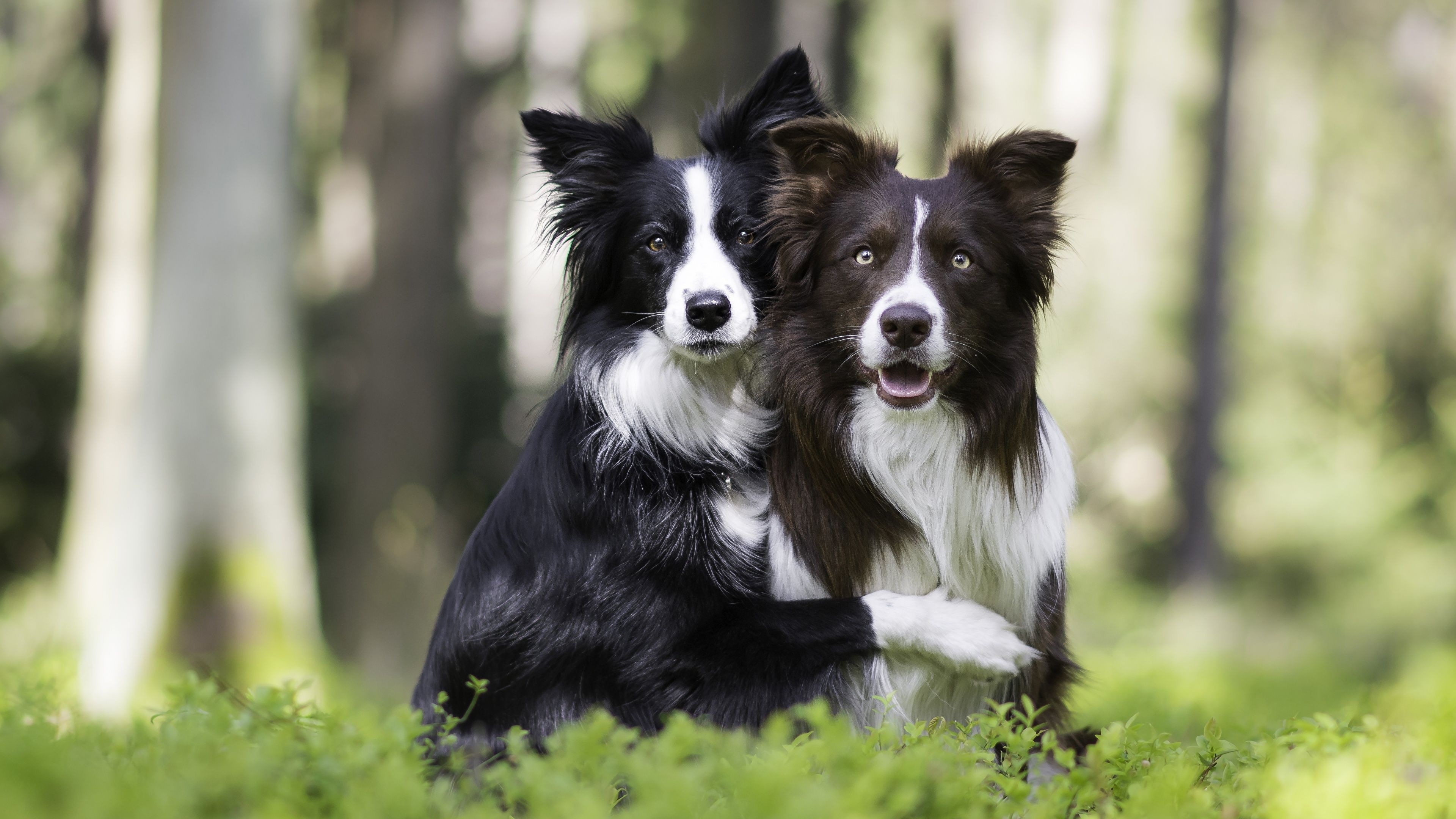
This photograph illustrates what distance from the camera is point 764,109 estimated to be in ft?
14.4

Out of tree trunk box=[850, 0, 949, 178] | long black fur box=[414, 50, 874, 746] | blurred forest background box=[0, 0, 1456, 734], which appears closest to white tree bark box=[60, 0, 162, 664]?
blurred forest background box=[0, 0, 1456, 734]

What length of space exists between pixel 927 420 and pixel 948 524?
345 mm

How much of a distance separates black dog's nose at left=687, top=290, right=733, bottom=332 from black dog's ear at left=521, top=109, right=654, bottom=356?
2.00ft

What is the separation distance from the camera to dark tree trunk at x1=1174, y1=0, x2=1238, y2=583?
15992 millimetres

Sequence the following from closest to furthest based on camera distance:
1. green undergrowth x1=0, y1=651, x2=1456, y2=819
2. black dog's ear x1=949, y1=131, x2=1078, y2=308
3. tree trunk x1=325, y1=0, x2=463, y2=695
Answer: green undergrowth x1=0, y1=651, x2=1456, y2=819 < black dog's ear x1=949, y1=131, x2=1078, y2=308 < tree trunk x1=325, y1=0, x2=463, y2=695

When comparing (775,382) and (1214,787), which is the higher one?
(775,382)

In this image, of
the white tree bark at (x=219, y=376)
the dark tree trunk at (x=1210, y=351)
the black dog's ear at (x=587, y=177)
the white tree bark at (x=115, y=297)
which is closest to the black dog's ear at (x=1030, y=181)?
the black dog's ear at (x=587, y=177)

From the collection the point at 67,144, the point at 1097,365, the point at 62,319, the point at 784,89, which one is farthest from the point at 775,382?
the point at 67,144

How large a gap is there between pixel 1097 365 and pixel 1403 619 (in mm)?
5727

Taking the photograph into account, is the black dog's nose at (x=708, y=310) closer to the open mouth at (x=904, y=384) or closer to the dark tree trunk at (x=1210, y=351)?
the open mouth at (x=904, y=384)

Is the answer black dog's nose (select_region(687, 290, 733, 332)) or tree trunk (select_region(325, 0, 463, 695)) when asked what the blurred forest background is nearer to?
tree trunk (select_region(325, 0, 463, 695))

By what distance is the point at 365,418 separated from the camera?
37.7 feet

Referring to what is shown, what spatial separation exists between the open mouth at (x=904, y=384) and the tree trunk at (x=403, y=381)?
809cm

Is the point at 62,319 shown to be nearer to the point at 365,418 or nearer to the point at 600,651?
the point at 365,418
